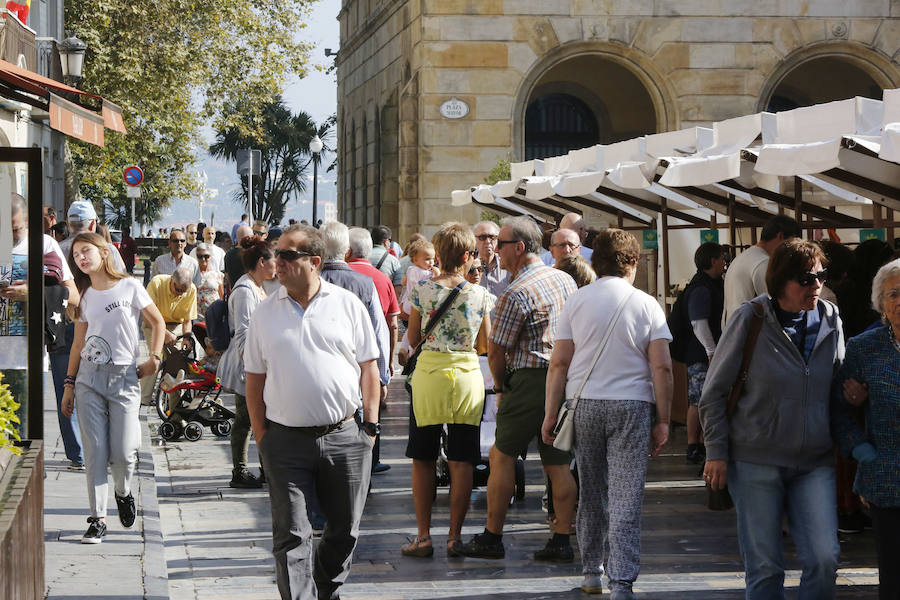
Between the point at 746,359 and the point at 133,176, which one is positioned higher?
the point at 133,176

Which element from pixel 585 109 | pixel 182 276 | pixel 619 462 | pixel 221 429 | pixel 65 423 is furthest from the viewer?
pixel 585 109

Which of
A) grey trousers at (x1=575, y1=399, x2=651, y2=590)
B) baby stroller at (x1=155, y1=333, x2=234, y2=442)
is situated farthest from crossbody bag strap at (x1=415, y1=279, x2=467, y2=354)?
baby stroller at (x1=155, y1=333, x2=234, y2=442)

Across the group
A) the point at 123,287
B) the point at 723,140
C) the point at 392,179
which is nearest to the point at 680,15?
the point at 392,179

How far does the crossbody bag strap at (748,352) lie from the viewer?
5.71 m

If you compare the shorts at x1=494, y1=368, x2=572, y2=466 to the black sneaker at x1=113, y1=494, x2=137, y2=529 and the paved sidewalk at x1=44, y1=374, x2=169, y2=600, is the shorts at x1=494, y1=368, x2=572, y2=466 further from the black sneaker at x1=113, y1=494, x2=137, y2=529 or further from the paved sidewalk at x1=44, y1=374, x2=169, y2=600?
the black sneaker at x1=113, y1=494, x2=137, y2=529

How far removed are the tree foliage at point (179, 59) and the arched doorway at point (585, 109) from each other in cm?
611

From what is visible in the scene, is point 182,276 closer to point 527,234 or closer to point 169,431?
point 169,431

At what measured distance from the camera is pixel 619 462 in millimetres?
6719

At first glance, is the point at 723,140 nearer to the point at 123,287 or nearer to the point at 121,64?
the point at 123,287

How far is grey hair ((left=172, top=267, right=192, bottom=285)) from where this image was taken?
14.2m

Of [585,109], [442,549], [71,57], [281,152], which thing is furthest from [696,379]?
[281,152]

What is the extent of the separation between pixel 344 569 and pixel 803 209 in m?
7.62

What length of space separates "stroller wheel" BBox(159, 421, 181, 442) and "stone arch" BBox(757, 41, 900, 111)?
1902cm

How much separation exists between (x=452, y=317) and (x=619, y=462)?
1780 mm
